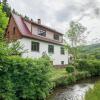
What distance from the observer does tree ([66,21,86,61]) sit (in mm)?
29403

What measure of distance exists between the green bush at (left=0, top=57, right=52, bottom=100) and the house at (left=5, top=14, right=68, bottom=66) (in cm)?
1403

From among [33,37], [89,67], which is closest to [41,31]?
[33,37]

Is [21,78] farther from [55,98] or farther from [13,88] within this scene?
[55,98]

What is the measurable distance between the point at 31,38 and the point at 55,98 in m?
16.7

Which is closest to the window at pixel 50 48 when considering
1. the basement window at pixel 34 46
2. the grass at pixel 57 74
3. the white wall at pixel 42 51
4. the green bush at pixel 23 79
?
the white wall at pixel 42 51

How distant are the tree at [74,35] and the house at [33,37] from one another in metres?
3.85

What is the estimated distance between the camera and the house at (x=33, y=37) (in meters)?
28.7

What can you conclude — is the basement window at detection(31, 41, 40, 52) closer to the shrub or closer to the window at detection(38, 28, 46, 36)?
the window at detection(38, 28, 46, 36)

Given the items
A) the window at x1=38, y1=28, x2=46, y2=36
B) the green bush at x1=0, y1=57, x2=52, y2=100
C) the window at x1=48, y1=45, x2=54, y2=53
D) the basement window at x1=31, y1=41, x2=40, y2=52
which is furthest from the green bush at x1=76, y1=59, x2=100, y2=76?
the green bush at x1=0, y1=57, x2=52, y2=100

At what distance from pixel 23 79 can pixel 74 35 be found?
2168 centimetres

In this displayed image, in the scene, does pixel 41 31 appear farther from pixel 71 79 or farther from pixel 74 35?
pixel 71 79

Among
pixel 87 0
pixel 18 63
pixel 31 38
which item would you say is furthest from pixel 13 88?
pixel 31 38

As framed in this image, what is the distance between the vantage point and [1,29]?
10.8m

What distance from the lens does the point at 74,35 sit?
32.0 meters
